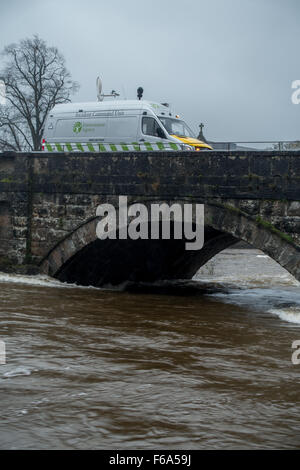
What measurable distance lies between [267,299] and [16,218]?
7.73 metres

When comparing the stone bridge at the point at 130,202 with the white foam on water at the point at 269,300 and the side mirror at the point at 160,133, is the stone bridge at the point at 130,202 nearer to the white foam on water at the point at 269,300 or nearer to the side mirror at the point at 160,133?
the white foam on water at the point at 269,300

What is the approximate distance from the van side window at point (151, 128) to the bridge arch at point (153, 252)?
3151 mm

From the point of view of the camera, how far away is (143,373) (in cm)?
948

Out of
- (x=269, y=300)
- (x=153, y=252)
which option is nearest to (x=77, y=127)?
(x=153, y=252)

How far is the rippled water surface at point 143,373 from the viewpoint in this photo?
7172 mm

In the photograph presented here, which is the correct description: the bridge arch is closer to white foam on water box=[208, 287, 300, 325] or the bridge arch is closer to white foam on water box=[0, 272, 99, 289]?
white foam on water box=[0, 272, 99, 289]

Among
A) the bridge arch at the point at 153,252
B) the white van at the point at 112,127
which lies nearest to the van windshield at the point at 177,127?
the white van at the point at 112,127

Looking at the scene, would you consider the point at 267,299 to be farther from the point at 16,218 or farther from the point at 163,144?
the point at 16,218

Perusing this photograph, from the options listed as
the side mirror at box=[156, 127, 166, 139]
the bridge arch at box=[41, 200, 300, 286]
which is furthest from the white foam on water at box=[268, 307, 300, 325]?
the side mirror at box=[156, 127, 166, 139]

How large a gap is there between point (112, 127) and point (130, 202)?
3.98 metres

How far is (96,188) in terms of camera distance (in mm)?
17438

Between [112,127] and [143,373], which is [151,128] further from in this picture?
[143,373]

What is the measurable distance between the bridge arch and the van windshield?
3.18 metres

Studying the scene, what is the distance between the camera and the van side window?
19125 millimetres
